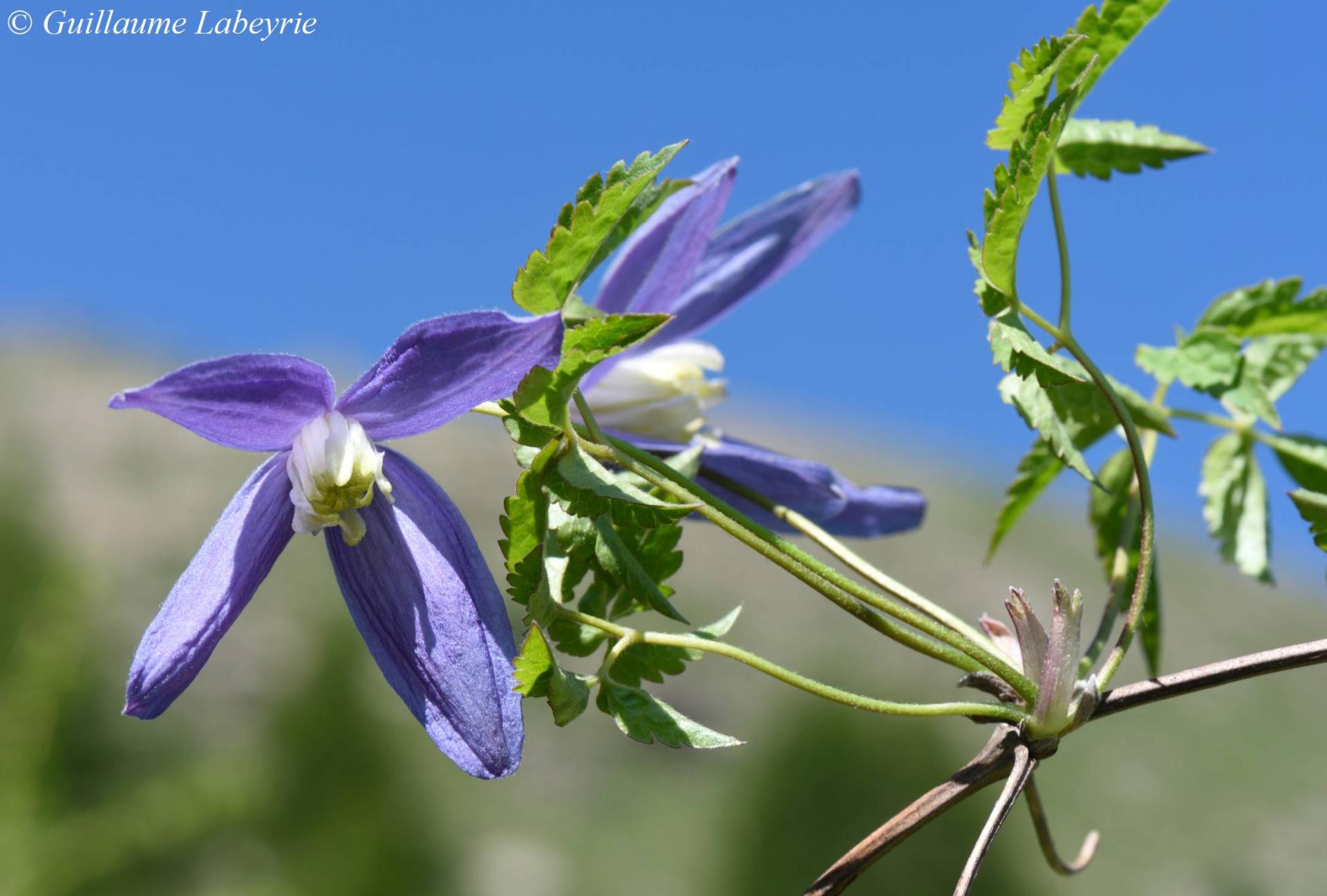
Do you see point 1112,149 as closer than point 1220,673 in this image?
No

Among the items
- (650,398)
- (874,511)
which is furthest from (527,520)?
(874,511)

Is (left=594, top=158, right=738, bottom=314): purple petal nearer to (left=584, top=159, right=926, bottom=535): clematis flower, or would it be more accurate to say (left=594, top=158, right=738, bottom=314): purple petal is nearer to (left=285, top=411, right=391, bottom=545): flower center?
(left=584, top=159, right=926, bottom=535): clematis flower

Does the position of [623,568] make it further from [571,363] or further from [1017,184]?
[1017,184]

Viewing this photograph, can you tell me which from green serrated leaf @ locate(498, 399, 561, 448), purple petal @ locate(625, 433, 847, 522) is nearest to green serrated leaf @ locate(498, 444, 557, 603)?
green serrated leaf @ locate(498, 399, 561, 448)

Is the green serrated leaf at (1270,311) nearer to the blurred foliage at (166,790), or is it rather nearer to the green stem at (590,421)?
the green stem at (590,421)

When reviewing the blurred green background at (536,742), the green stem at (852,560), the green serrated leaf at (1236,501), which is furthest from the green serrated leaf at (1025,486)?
the blurred green background at (536,742)
